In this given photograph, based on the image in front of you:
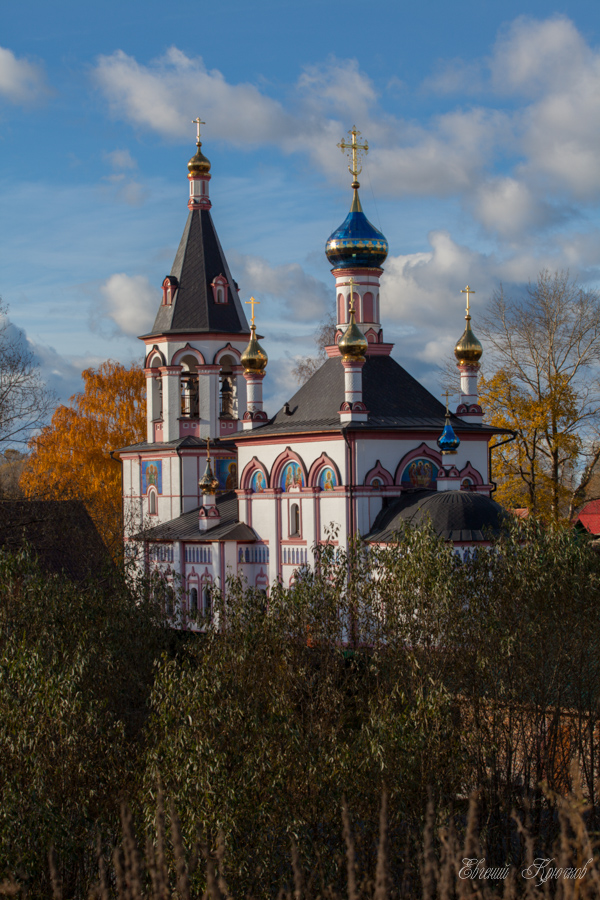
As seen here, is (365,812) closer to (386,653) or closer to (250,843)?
(250,843)

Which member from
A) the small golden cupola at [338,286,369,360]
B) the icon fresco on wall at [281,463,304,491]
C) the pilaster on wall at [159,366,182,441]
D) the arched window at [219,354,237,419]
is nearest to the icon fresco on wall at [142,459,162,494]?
the pilaster on wall at [159,366,182,441]

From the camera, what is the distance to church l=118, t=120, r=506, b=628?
70.2ft

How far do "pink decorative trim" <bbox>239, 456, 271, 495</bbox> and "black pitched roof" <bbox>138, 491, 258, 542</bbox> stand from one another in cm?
90

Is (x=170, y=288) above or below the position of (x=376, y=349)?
above

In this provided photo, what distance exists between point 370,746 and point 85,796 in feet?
8.80

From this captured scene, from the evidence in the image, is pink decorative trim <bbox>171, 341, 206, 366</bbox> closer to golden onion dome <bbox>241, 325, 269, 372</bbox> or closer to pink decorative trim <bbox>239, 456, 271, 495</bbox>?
golden onion dome <bbox>241, 325, 269, 372</bbox>

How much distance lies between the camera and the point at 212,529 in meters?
24.8

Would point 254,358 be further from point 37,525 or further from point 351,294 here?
point 37,525

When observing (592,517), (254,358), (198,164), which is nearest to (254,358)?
(254,358)

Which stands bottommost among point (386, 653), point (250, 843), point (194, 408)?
point (250, 843)

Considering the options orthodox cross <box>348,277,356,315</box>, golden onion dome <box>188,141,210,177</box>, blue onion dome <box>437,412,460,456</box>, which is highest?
golden onion dome <box>188,141,210,177</box>

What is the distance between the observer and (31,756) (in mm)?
9188

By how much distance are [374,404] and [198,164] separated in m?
11.2

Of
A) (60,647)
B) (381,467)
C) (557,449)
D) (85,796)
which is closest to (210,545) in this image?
(381,467)
